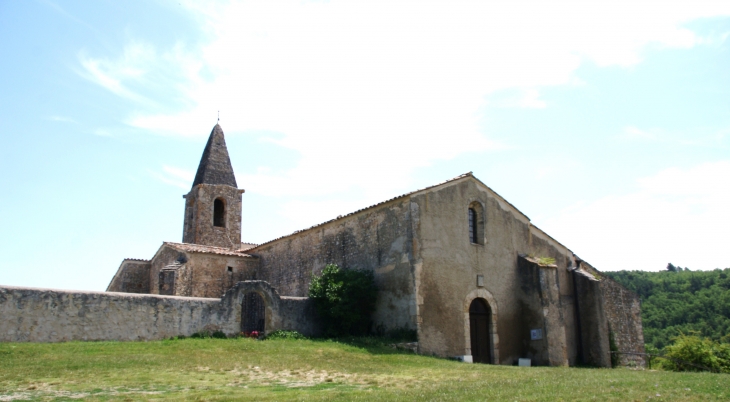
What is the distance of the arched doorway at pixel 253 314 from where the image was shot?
69.7 feet

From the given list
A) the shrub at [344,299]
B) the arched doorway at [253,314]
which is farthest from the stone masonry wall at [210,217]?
the shrub at [344,299]

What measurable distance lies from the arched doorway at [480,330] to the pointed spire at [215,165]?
18.1m

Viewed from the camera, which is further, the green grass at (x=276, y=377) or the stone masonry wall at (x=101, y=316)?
the stone masonry wall at (x=101, y=316)

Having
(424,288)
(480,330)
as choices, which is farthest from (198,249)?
(480,330)

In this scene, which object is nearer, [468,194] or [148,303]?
[148,303]

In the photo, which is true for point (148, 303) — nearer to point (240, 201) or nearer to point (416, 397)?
point (416, 397)

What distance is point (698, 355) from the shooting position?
23281 millimetres

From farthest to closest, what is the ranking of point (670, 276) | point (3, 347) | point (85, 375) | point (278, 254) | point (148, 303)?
point (670, 276), point (278, 254), point (148, 303), point (3, 347), point (85, 375)

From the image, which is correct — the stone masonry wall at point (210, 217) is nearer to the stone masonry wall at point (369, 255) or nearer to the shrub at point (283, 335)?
the stone masonry wall at point (369, 255)

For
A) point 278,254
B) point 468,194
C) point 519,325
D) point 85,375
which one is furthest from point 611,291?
point 85,375

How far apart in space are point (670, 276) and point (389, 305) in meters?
38.4

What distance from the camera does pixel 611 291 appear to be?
29625mm

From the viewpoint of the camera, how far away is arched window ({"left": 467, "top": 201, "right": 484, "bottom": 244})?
77.2 feet

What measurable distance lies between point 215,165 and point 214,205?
2.47 metres
